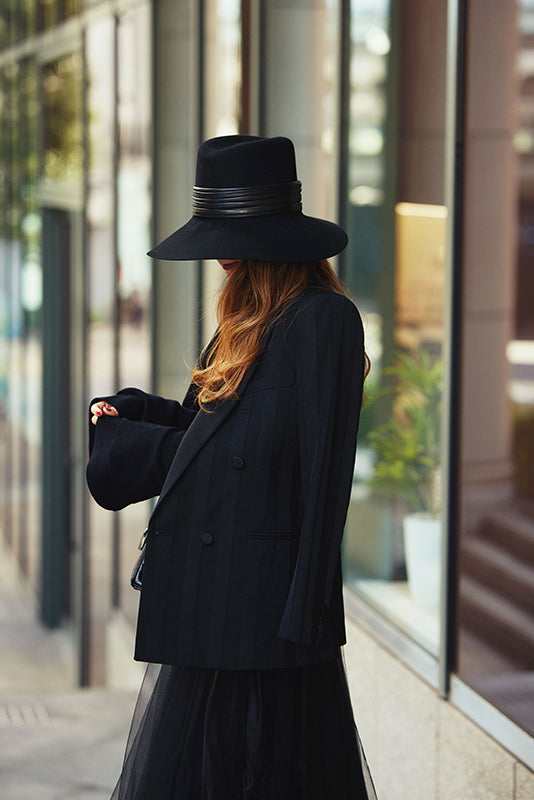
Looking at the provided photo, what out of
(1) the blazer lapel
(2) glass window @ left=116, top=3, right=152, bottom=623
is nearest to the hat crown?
(1) the blazer lapel

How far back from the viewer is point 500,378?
4.23 meters

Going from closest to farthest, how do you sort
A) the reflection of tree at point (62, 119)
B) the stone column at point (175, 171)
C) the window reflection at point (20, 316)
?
the stone column at point (175, 171), the reflection of tree at point (62, 119), the window reflection at point (20, 316)

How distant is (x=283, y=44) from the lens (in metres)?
4.80

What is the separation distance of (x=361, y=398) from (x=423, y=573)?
1.68 meters

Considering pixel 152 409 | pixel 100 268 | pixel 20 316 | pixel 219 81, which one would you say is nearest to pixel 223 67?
pixel 219 81

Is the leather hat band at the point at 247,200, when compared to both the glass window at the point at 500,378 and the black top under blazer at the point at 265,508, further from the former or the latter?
the glass window at the point at 500,378

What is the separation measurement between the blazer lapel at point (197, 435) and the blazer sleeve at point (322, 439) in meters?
0.13

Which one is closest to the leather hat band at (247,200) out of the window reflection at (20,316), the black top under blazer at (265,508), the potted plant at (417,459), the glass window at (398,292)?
the black top under blazer at (265,508)

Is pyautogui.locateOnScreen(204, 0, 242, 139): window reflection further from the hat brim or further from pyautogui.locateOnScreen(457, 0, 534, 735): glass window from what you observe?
the hat brim

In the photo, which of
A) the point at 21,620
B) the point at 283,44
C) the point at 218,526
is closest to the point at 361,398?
the point at 218,526

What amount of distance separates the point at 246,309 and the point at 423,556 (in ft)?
5.75

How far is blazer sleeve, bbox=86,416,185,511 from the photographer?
2.29m

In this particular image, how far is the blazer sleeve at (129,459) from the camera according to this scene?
229cm

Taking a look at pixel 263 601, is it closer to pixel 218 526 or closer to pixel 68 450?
pixel 218 526
